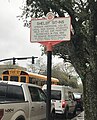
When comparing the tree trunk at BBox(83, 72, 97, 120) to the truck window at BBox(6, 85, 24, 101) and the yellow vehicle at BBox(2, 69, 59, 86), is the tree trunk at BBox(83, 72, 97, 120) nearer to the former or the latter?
the truck window at BBox(6, 85, 24, 101)

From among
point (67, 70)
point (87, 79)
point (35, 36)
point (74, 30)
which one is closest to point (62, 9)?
point (74, 30)

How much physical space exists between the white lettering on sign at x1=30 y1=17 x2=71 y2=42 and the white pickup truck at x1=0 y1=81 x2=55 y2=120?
2.70 m

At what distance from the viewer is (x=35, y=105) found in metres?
10.9

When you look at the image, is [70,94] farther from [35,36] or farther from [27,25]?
[35,36]

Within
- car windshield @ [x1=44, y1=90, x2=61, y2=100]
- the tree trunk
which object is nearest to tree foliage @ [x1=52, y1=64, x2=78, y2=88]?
car windshield @ [x1=44, y1=90, x2=61, y2=100]

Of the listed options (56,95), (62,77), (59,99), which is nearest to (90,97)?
(59,99)

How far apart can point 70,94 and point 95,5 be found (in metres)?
11.4

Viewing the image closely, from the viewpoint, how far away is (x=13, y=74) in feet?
73.1

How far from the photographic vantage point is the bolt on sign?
6633 millimetres

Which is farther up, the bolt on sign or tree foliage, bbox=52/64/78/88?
tree foliage, bbox=52/64/78/88

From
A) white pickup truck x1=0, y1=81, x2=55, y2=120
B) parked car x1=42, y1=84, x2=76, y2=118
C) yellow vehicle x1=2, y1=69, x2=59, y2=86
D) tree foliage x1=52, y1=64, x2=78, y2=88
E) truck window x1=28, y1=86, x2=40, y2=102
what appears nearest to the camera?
white pickup truck x1=0, y1=81, x2=55, y2=120

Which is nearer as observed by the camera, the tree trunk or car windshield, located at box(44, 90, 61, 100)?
the tree trunk

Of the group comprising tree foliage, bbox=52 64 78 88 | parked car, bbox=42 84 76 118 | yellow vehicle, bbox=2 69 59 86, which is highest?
tree foliage, bbox=52 64 78 88

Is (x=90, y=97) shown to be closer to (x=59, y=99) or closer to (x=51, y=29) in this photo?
(x=51, y=29)
